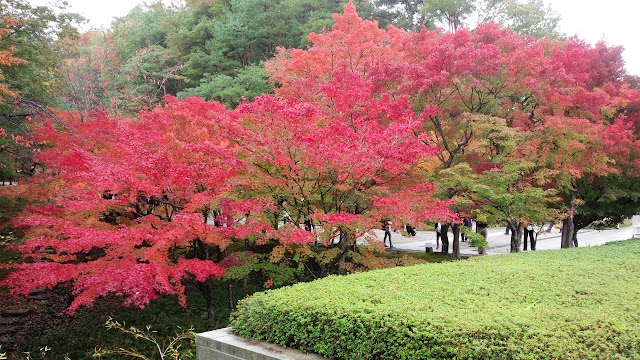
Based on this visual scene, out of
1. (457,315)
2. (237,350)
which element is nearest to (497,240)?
(457,315)

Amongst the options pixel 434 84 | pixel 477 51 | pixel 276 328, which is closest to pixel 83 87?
pixel 434 84

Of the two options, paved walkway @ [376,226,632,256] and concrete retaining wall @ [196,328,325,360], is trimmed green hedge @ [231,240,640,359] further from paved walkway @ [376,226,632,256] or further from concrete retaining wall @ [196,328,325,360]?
paved walkway @ [376,226,632,256]

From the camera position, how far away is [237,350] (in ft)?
18.8

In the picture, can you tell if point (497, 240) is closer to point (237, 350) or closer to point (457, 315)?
point (457, 315)

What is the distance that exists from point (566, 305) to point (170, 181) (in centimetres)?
691

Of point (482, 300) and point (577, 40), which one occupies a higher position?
point (577, 40)

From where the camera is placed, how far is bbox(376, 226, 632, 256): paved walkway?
21.3 metres

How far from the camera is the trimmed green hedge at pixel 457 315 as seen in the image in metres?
4.43

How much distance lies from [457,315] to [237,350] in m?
2.58

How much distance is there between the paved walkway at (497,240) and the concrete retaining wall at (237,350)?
567 inches

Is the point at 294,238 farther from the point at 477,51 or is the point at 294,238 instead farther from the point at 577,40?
the point at 577,40

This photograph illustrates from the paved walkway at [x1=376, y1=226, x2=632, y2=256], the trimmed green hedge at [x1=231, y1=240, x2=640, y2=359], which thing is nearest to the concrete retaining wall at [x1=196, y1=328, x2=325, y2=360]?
the trimmed green hedge at [x1=231, y1=240, x2=640, y2=359]

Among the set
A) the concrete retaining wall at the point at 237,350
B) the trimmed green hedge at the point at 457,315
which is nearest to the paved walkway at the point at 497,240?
the trimmed green hedge at the point at 457,315

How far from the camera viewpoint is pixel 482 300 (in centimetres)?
573
